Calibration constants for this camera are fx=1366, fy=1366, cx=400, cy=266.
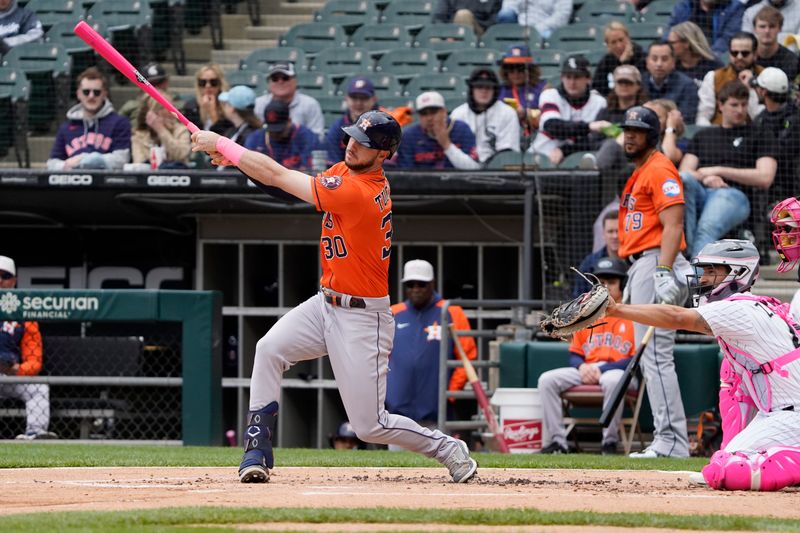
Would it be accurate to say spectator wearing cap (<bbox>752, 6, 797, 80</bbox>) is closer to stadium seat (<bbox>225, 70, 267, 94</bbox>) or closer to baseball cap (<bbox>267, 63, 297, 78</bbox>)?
baseball cap (<bbox>267, 63, 297, 78</bbox>)

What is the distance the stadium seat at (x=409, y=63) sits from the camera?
12727 mm

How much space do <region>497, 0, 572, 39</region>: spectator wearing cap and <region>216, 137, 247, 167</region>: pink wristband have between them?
759cm

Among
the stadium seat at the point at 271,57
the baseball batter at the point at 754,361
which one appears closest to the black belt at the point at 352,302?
the baseball batter at the point at 754,361

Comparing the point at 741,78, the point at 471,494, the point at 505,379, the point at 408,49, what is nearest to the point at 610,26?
the point at 741,78

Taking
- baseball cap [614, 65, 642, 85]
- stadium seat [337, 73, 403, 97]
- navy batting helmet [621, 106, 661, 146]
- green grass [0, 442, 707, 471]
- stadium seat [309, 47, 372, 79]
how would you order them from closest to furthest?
green grass [0, 442, 707, 471] < navy batting helmet [621, 106, 661, 146] < baseball cap [614, 65, 642, 85] < stadium seat [337, 73, 403, 97] < stadium seat [309, 47, 372, 79]

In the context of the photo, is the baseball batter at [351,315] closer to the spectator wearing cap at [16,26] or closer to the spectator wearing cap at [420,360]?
the spectator wearing cap at [420,360]

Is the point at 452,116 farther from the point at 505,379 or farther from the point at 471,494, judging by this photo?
the point at 471,494

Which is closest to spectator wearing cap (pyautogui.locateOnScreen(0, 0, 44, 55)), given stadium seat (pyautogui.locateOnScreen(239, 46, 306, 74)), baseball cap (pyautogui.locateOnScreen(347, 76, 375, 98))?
stadium seat (pyautogui.locateOnScreen(239, 46, 306, 74))

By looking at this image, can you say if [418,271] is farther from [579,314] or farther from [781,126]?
[579,314]

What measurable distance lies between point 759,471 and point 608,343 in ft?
11.6

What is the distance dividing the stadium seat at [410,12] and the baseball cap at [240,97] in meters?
2.85

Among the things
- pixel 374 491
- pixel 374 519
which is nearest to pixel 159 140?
pixel 374 491

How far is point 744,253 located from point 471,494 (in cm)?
172

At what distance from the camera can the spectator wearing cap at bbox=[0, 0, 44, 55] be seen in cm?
1317
